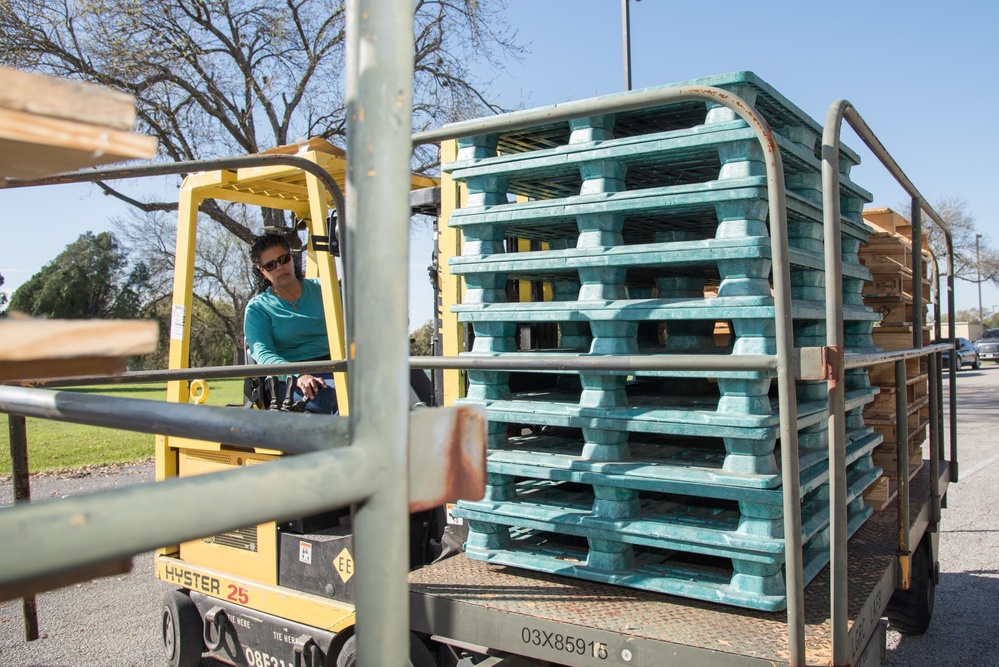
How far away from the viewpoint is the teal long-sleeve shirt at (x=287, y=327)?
426cm

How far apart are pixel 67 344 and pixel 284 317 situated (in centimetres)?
354

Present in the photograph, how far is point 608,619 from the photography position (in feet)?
7.44

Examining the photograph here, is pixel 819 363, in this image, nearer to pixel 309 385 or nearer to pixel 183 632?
pixel 309 385

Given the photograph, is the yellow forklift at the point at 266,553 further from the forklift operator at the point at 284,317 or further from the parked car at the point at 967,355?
the parked car at the point at 967,355

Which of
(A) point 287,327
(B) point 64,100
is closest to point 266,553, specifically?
(A) point 287,327

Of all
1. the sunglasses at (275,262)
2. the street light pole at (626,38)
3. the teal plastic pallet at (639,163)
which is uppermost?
the street light pole at (626,38)

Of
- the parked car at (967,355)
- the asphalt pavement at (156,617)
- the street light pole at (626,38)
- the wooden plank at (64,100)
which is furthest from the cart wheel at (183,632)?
the parked car at (967,355)

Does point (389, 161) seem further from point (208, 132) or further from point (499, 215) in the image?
point (208, 132)

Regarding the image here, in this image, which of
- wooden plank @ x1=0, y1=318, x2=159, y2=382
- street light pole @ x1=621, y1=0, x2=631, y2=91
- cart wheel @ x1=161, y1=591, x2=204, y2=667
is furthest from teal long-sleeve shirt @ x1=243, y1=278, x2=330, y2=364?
street light pole @ x1=621, y1=0, x2=631, y2=91

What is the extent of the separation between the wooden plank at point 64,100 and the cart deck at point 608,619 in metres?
1.85

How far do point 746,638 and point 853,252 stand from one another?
1984 mm

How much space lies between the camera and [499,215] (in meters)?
2.68

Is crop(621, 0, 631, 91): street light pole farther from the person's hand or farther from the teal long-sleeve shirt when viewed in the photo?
the person's hand

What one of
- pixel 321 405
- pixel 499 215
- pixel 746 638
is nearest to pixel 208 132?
pixel 321 405
